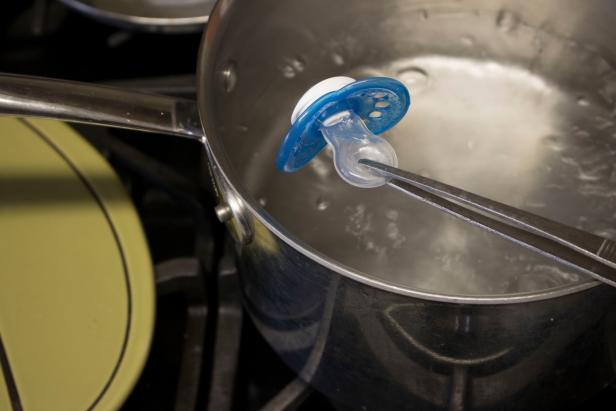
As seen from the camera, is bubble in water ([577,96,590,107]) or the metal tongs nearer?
the metal tongs

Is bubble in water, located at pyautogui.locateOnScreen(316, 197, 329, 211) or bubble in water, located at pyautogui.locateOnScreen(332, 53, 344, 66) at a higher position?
bubble in water, located at pyautogui.locateOnScreen(332, 53, 344, 66)

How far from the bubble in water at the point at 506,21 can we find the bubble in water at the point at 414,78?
0.19 ft

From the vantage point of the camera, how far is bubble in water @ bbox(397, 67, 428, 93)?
1.73ft

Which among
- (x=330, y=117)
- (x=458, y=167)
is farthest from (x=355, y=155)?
(x=458, y=167)

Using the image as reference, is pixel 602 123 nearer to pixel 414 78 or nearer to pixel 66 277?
pixel 414 78

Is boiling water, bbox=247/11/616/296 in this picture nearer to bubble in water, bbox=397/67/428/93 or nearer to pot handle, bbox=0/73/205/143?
bubble in water, bbox=397/67/428/93

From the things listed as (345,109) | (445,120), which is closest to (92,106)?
(345,109)

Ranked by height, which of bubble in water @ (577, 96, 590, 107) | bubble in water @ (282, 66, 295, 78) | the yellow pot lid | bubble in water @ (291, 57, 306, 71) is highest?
bubble in water @ (577, 96, 590, 107)

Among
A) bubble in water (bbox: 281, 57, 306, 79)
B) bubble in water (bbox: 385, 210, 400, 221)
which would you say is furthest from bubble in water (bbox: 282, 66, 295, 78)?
bubble in water (bbox: 385, 210, 400, 221)

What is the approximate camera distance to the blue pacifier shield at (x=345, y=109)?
342 millimetres

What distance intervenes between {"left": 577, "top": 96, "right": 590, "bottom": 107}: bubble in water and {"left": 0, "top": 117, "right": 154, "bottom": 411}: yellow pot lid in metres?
0.30

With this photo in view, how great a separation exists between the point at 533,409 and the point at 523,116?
206 mm

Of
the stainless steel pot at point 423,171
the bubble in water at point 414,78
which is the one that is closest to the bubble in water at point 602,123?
the stainless steel pot at point 423,171

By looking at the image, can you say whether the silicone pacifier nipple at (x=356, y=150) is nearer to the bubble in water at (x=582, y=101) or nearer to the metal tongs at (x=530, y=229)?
the metal tongs at (x=530, y=229)
